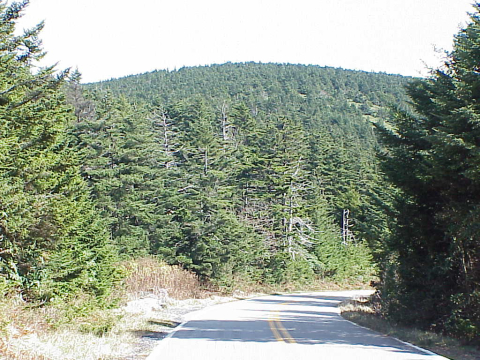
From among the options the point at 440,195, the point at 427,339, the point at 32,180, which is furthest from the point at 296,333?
the point at 32,180

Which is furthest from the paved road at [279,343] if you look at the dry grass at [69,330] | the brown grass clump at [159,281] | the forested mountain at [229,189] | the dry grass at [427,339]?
the brown grass clump at [159,281]

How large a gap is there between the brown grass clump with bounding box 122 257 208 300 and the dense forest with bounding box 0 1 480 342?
1.61 m

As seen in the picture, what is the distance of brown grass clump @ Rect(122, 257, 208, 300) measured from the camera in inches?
1068

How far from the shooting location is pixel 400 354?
1036cm

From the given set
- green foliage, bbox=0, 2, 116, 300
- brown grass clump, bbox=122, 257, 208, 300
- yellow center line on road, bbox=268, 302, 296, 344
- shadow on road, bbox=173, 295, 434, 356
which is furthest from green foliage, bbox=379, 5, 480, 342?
brown grass clump, bbox=122, 257, 208, 300

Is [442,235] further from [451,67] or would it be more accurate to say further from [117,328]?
[117,328]

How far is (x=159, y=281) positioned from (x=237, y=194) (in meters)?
29.6

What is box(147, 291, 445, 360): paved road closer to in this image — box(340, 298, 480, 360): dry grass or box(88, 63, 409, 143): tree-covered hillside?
box(340, 298, 480, 360): dry grass

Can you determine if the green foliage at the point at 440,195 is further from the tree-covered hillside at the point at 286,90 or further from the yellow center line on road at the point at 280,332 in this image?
the tree-covered hillside at the point at 286,90

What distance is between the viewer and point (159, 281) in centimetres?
2984

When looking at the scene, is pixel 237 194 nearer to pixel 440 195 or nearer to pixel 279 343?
pixel 440 195

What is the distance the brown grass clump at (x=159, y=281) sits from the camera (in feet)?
89.0

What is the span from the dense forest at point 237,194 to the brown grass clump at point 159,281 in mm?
1612

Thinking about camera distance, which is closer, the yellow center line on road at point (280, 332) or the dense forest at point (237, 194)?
the dense forest at point (237, 194)
